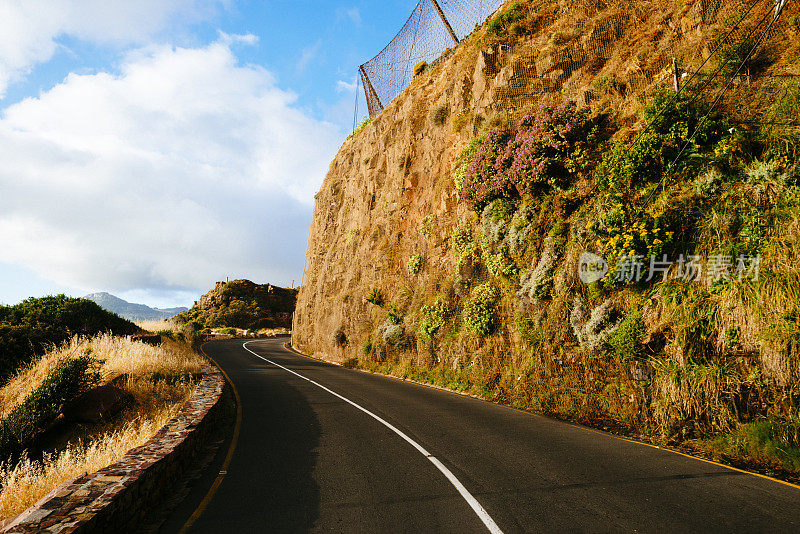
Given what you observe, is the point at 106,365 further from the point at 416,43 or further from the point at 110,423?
the point at 416,43

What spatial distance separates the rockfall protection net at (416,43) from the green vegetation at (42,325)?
22.9 meters

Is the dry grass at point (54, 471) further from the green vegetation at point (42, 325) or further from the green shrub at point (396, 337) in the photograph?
the green shrub at point (396, 337)

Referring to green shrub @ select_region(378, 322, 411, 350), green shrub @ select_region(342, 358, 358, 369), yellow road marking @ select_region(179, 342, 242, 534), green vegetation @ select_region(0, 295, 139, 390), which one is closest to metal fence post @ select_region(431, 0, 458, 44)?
green shrub @ select_region(378, 322, 411, 350)

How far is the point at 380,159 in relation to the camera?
1101 inches

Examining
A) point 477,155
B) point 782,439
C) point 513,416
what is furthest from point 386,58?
point 782,439

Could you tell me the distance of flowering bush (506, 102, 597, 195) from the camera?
13312 millimetres

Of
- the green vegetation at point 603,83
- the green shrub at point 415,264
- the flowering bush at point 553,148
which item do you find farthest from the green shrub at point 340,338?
the green vegetation at point 603,83

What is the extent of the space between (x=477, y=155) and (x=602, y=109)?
4.60m

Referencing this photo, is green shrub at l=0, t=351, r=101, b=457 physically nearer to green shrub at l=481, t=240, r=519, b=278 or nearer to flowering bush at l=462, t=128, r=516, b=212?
green shrub at l=481, t=240, r=519, b=278

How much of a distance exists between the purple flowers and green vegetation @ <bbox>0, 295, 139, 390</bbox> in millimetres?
18567

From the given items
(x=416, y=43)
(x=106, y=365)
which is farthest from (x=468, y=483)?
(x=416, y=43)

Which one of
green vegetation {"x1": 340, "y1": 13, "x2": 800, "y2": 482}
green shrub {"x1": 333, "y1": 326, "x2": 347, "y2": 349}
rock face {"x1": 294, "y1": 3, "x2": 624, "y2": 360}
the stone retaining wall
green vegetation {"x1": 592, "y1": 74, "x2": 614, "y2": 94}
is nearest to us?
the stone retaining wall

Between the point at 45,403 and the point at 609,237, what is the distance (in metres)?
15.2

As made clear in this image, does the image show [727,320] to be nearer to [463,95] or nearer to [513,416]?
[513,416]
